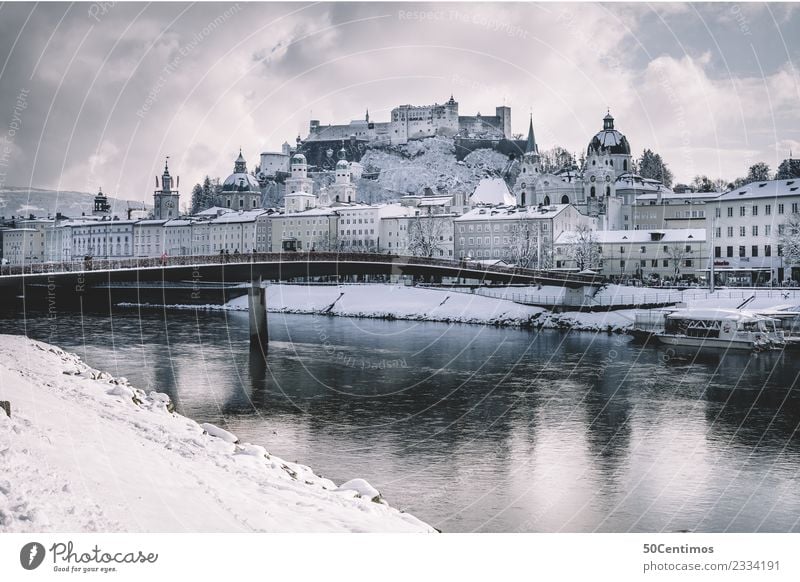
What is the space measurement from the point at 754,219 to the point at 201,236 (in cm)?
4845

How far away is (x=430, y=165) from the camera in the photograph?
346 feet

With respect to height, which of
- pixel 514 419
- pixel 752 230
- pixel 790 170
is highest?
pixel 790 170

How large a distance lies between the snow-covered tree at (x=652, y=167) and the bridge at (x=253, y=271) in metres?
59.0

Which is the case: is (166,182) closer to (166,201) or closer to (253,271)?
(166,201)

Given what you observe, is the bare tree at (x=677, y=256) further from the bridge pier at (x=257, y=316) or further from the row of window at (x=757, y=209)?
the bridge pier at (x=257, y=316)

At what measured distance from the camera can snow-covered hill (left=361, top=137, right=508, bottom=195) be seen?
103 meters

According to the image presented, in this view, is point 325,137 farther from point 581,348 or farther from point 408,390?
point 408,390

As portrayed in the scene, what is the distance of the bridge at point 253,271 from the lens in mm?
23375

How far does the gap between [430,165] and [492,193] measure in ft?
63.6

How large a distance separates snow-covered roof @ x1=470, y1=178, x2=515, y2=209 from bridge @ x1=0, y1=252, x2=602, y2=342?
47.4 m

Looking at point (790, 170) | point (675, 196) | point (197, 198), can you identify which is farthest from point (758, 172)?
point (197, 198)

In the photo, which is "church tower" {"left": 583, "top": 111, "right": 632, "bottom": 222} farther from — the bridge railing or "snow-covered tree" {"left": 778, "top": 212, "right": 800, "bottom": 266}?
the bridge railing

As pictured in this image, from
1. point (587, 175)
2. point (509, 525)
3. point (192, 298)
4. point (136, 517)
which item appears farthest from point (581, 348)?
point (587, 175)
